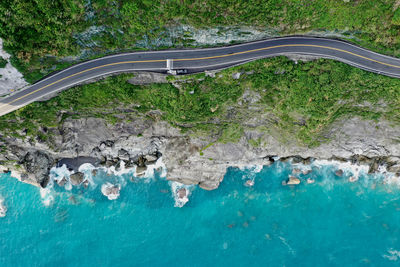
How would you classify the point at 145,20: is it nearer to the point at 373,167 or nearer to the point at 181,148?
the point at 181,148

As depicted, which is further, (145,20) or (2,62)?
(145,20)

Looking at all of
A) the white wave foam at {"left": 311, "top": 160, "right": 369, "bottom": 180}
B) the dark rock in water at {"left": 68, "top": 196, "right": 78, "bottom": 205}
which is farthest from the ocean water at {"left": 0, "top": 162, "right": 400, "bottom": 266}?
the white wave foam at {"left": 311, "top": 160, "right": 369, "bottom": 180}

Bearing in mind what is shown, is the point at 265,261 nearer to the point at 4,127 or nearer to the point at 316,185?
the point at 316,185

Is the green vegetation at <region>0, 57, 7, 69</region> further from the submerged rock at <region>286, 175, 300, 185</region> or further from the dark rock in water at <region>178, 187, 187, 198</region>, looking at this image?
the submerged rock at <region>286, 175, 300, 185</region>

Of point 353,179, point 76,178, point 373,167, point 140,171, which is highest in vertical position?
point 373,167

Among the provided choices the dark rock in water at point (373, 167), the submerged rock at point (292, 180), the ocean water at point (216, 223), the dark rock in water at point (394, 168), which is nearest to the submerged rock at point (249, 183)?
the ocean water at point (216, 223)

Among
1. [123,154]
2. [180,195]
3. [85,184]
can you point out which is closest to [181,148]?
[180,195]

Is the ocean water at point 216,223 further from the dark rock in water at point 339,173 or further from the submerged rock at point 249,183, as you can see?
the submerged rock at point 249,183

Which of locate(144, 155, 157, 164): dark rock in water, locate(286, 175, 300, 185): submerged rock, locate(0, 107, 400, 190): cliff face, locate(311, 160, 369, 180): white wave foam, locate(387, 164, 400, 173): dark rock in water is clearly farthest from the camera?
locate(311, 160, 369, 180): white wave foam
